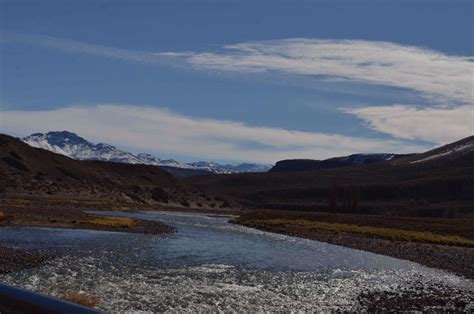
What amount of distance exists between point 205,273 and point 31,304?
23.4 meters

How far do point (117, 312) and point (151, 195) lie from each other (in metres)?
151

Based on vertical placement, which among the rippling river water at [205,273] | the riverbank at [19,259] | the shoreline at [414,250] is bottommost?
the shoreline at [414,250]

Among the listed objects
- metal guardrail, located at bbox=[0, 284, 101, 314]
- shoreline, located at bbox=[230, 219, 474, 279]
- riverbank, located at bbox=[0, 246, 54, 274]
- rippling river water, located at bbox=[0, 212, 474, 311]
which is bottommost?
shoreline, located at bbox=[230, 219, 474, 279]

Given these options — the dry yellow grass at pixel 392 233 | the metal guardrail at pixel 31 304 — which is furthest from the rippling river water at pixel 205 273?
the dry yellow grass at pixel 392 233

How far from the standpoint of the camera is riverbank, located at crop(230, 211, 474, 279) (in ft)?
153

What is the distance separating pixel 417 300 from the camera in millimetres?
25500

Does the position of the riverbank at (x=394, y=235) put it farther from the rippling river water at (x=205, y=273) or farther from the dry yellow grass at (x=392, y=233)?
the rippling river water at (x=205, y=273)

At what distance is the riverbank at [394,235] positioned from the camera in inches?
1831

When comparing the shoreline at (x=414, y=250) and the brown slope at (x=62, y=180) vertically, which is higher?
the brown slope at (x=62, y=180)

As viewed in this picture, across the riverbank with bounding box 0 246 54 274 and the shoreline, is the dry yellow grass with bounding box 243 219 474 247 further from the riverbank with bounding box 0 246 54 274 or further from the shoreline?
the riverbank with bounding box 0 246 54 274

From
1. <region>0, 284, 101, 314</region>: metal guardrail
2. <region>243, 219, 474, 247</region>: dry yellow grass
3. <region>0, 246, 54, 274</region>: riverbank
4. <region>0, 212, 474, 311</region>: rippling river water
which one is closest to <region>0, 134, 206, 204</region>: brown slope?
<region>243, 219, 474, 247</region>: dry yellow grass

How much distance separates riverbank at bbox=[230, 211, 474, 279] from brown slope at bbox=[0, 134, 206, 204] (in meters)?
55.8

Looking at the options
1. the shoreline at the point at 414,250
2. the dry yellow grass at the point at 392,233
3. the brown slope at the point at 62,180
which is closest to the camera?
the shoreline at the point at 414,250

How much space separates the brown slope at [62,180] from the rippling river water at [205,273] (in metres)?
82.8
